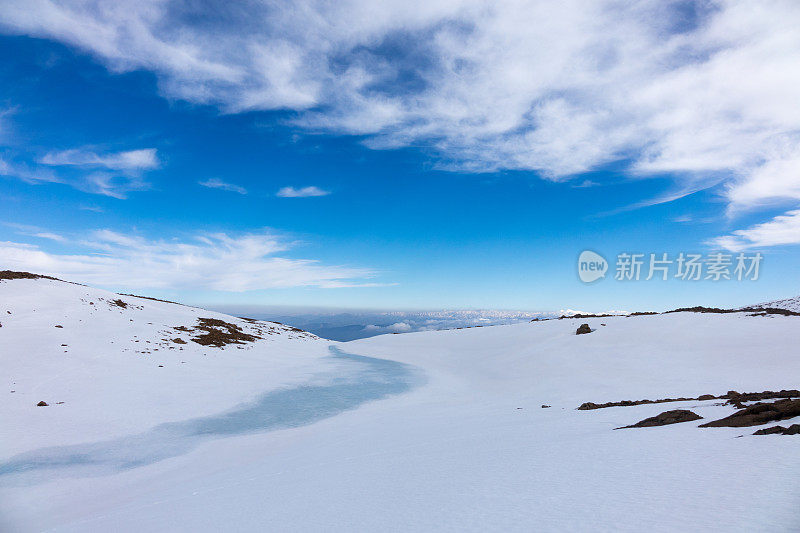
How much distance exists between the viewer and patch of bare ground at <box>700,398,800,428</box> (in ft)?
20.4

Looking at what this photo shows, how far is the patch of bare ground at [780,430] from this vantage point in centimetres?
511

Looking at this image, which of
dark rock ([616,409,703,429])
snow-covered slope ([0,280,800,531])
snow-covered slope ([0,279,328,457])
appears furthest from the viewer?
snow-covered slope ([0,279,328,457])

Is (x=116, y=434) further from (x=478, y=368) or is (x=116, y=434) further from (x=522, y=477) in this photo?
(x=478, y=368)

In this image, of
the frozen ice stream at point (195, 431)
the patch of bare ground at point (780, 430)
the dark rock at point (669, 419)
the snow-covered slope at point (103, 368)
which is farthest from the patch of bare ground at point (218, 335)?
the patch of bare ground at point (780, 430)

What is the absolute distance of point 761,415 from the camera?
21.0 ft

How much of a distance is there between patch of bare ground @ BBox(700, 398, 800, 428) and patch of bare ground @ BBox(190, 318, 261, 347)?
29.6m

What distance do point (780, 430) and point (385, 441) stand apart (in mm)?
7356

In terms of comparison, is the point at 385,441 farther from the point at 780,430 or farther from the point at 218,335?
the point at 218,335

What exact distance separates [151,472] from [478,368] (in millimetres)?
21537

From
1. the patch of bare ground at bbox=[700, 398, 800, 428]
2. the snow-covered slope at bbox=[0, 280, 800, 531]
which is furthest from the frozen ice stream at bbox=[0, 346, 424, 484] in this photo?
the patch of bare ground at bbox=[700, 398, 800, 428]

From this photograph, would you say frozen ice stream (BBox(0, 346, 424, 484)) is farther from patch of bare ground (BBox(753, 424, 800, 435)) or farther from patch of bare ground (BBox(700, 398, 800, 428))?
patch of bare ground (BBox(753, 424, 800, 435))

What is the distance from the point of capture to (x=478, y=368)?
26375 mm

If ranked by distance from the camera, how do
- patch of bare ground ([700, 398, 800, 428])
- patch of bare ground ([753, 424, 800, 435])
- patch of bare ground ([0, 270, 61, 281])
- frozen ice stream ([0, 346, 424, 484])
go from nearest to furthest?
patch of bare ground ([753, 424, 800, 435]) → patch of bare ground ([700, 398, 800, 428]) → frozen ice stream ([0, 346, 424, 484]) → patch of bare ground ([0, 270, 61, 281])

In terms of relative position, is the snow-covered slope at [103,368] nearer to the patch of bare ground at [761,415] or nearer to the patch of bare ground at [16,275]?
the patch of bare ground at [16,275]
